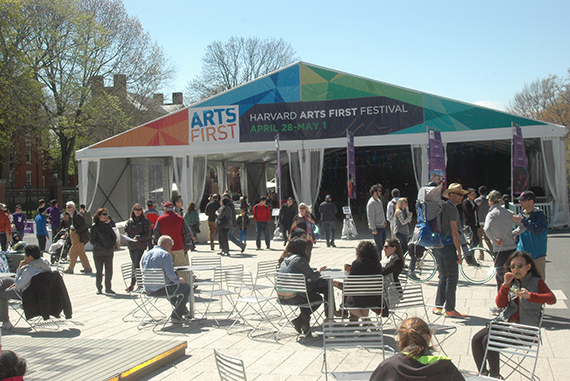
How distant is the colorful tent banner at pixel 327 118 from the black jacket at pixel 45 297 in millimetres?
13155

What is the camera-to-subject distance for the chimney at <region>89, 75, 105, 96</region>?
107 ft

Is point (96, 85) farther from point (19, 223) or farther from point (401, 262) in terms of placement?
point (401, 262)

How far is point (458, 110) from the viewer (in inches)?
714

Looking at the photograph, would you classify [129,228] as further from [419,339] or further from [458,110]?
[458,110]

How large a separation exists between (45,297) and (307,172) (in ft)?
42.9

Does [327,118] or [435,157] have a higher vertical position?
[327,118]

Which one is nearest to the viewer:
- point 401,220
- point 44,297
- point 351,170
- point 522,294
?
point 522,294

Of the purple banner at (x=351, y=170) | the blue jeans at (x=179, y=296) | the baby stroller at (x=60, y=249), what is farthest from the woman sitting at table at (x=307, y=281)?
the purple banner at (x=351, y=170)

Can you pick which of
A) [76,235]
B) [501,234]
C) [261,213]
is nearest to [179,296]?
[501,234]

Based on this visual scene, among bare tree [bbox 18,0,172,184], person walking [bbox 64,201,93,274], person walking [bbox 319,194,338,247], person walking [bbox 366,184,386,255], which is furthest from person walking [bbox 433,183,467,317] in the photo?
bare tree [bbox 18,0,172,184]

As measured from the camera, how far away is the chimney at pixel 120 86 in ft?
112

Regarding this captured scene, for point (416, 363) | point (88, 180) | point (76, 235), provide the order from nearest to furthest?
point (416, 363), point (76, 235), point (88, 180)

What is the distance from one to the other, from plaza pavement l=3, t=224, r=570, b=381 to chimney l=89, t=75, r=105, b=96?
26.4 m

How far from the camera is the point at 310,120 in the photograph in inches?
749
